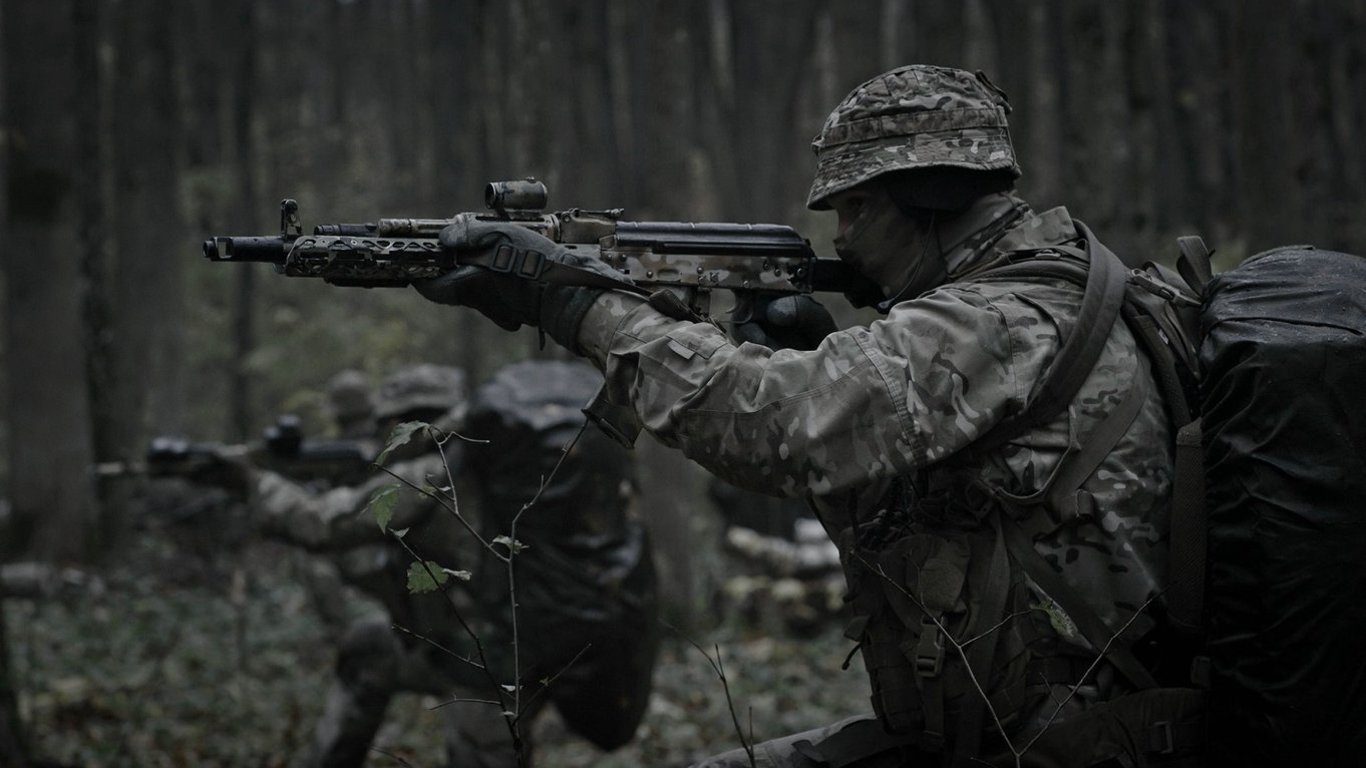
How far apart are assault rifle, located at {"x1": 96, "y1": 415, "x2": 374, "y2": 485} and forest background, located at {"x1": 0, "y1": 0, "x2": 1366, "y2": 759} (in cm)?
186

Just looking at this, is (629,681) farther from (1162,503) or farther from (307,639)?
(307,639)

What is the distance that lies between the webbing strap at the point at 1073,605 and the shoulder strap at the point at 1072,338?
21cm

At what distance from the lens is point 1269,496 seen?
2588 millimetres

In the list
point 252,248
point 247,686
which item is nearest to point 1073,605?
point 252,248

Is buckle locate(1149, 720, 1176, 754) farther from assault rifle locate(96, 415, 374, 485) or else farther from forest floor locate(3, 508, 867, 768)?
assault rifle locate(96, 415, 374, 485)

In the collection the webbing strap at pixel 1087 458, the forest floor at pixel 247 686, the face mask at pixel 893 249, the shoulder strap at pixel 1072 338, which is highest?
the face mask at pixel 893 249

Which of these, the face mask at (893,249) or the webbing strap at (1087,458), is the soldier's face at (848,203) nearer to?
the face mask at (893,249)

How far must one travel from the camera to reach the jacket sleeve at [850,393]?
8.66 ft

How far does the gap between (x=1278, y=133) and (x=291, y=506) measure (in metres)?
8.11

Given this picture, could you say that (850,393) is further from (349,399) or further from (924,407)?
(349,399)

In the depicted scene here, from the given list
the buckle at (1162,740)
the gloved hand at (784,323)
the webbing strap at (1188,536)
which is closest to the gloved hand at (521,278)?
the gloved hand at (784,323)

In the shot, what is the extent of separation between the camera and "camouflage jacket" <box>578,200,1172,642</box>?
2645 mm

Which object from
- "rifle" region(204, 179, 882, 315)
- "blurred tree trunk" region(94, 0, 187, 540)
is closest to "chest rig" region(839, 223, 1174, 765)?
"rifle" region(204, 179, 882, 315)

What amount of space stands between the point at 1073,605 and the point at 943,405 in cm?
54
